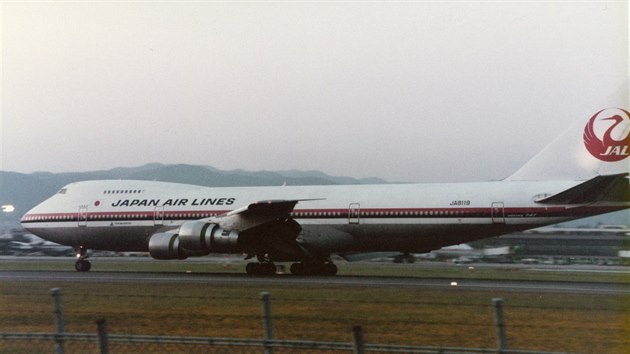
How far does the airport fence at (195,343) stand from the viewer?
8.18 meters

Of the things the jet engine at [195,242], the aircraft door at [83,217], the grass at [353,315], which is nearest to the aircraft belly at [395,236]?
the jet engine at [195,242]

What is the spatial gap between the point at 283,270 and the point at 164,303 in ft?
53.0

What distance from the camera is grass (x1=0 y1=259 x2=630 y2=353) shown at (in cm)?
1280

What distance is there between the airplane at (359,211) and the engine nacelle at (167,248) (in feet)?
0.12

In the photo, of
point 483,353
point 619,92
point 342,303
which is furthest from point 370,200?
point 483,353

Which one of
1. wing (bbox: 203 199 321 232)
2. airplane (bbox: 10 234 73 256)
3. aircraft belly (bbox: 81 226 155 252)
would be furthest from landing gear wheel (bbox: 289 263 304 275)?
airplane (bbox: 10 234 73 256)

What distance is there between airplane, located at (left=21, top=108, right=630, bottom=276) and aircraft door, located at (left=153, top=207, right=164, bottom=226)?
0.04 metres

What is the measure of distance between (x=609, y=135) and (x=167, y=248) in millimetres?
16398

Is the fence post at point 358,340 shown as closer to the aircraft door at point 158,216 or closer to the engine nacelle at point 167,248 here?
the engine nacelle at point 167,248

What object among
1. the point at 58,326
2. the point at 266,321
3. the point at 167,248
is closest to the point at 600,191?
the point at 167,248

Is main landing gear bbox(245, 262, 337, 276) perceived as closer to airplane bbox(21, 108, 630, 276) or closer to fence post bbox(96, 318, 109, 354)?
airplane bbox(21, 108, 630, 276)

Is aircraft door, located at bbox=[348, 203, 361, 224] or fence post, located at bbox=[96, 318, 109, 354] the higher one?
aircraft door, located at bbox=[348, 203, 361, 224]

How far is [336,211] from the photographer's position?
3178 cm

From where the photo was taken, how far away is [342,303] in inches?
719
